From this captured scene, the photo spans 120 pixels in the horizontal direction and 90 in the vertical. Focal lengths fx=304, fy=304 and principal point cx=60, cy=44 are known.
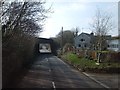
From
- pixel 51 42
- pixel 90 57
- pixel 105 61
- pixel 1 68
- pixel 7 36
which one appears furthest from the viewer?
pixel 51 42

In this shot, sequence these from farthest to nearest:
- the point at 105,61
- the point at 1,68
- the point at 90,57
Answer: the point at 90,57 < the point at 105,61 < the point at 1,68

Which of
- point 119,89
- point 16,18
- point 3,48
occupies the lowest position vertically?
point 119,89

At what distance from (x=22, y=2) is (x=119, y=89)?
33.6ft

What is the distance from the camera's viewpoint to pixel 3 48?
804 inches

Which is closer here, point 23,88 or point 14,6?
point 23,88

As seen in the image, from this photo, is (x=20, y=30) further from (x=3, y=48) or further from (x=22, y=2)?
(x=3, y=48)

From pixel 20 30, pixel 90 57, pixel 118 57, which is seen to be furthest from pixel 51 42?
pixel 20 30

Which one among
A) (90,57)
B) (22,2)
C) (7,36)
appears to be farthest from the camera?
(90,57)

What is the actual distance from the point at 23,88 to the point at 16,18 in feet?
19.6

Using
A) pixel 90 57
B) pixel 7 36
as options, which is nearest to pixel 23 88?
pixel 7 36

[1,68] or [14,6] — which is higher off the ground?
[14,6]

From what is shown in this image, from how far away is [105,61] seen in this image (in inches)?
1593

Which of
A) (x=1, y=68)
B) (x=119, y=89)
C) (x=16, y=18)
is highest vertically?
(x=16, y=18)

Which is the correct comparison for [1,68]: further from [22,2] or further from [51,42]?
[51,42]
